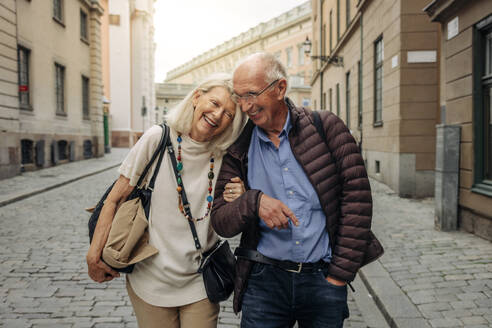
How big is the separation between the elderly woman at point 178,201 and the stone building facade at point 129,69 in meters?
36.3

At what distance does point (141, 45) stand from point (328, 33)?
69.9 feet

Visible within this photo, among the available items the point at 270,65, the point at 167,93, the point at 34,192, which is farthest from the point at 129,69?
the point at 270,65

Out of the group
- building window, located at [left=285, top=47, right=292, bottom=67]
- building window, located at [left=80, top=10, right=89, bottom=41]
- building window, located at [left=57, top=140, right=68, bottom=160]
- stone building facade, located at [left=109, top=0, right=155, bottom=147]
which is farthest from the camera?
building window, located at [left=285, top=47, right=292, bottom=67]

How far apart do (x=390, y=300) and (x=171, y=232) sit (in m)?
2.62

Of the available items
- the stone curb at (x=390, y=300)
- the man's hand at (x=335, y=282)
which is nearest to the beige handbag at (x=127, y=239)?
the man's hand at (x=335, y=282)

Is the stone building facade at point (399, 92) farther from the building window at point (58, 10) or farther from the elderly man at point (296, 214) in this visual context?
the building window at point (58, 10)

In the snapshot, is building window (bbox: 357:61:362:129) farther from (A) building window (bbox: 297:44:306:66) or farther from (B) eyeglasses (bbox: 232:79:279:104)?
(A) building window (bbox: 297:44:306:66)

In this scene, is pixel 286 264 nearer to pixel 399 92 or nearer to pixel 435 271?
pixel 435 271

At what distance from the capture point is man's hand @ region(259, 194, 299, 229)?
1836 millimetres

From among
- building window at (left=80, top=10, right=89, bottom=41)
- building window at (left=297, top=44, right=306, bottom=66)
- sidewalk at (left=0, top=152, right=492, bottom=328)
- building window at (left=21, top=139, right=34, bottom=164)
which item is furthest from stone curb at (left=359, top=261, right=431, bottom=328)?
building window at (left=297, top=44, right=306, bottom=66)

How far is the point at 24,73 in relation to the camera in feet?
51.3

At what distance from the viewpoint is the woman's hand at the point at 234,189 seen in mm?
2018

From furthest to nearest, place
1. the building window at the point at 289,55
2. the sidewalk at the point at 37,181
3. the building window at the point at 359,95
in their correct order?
1. the building window at the point at 289,55
2. the building window at the point at 359,95
3. the sidewalk at the point at 37,181

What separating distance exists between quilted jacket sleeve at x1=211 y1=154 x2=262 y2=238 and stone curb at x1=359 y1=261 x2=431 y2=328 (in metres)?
2.21
